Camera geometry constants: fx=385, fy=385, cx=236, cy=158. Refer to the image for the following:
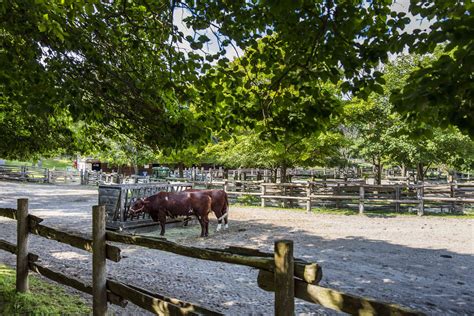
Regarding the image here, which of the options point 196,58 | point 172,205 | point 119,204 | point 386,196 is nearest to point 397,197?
point 386,196

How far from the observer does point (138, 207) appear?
1176 cm

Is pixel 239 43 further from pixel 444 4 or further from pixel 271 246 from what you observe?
pixel 271 246

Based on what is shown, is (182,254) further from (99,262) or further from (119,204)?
(119,204)

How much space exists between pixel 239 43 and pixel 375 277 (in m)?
5.02

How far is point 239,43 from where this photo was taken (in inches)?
185

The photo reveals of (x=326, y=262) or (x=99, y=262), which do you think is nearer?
(x=99, y=262)

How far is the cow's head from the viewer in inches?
460

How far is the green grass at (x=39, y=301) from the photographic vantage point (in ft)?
16.2

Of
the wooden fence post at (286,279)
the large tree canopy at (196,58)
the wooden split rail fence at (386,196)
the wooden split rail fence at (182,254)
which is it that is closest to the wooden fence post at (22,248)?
the wooden split rail fence at (182,254)

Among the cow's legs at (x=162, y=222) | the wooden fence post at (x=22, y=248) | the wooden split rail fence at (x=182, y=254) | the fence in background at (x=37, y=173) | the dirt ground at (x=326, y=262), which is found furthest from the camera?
the fence in background at (x=37, y=173)

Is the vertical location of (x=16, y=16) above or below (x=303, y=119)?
above

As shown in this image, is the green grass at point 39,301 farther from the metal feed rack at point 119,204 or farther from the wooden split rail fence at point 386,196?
the wooden split rail fence at point 386,196

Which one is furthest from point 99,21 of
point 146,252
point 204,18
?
point 146,252

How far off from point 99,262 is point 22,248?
1.95 meters
